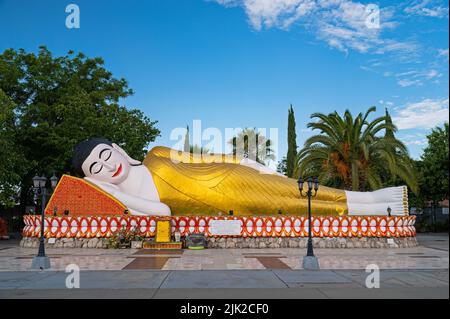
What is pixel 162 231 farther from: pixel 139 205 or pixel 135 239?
pixel 139 205

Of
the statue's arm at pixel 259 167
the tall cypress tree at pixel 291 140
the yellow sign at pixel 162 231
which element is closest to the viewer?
the yellow sign at pixel 162 231

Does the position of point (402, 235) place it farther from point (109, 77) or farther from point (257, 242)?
point (109, 77)

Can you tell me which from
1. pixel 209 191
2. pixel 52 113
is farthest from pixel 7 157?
pixel 209 191

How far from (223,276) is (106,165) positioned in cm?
1040

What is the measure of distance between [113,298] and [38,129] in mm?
18466

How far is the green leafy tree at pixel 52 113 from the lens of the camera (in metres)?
23.7

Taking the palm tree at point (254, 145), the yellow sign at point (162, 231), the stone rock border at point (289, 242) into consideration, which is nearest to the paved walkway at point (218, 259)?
the stone rock border at point (289, 242)

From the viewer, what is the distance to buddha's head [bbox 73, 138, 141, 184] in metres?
18.8

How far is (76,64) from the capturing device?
89.7 ft

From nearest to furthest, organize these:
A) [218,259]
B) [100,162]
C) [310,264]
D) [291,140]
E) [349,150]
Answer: [310,264] < [218,259] < [100,162] < [349,150] < [291,140]

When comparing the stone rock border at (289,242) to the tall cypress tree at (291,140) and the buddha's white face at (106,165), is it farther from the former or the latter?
the tall cypress tree at (291,140)

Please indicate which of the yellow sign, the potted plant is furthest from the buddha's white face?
the yellow sign

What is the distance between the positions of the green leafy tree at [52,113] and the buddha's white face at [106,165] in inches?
206

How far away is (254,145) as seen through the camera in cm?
4781
